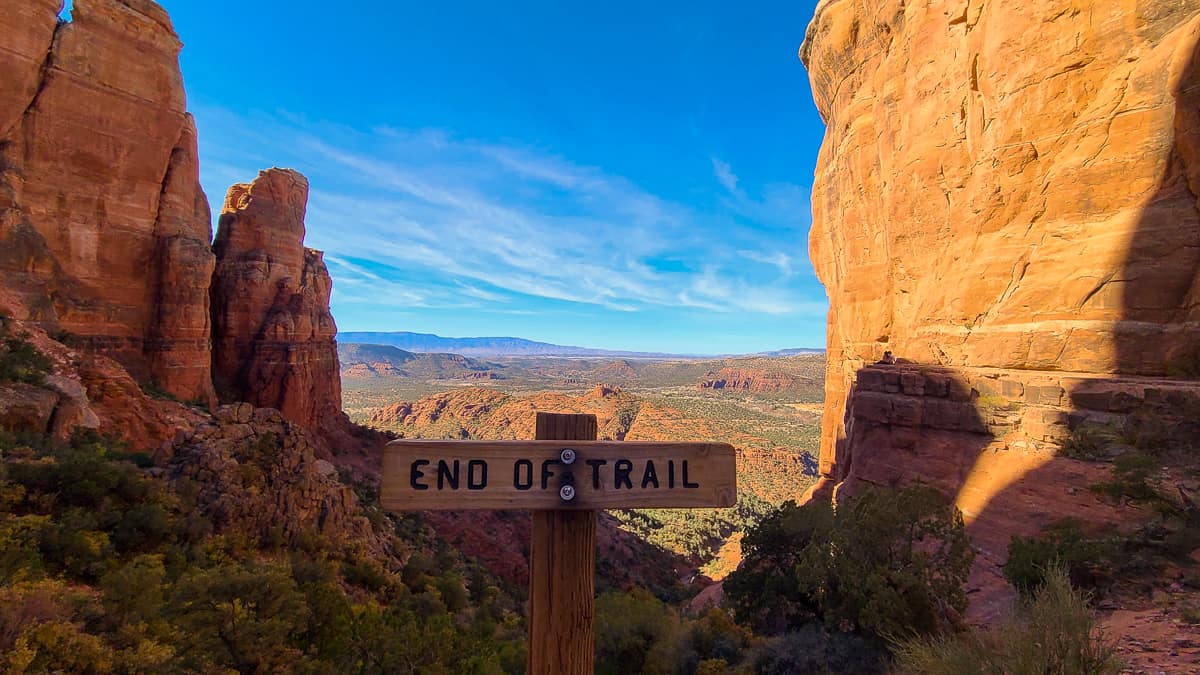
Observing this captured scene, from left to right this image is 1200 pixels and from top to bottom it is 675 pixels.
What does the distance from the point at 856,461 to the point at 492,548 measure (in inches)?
609

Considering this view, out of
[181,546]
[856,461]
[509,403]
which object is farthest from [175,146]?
[509,403]

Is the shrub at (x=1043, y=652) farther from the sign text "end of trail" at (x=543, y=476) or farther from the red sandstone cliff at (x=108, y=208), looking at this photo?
the red sandstone cliff at (x=108, y=208)

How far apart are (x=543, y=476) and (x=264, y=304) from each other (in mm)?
33571

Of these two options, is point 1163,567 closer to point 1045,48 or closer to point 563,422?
point 563,422

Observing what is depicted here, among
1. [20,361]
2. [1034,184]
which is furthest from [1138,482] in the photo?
[20,361]

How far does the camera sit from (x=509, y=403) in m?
72.8

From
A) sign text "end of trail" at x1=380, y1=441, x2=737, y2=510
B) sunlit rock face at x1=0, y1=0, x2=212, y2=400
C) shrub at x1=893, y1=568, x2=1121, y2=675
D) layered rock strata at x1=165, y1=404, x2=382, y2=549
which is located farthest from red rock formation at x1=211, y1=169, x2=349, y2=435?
shrub at x1=893, y1=568, x2=1121, y2=675

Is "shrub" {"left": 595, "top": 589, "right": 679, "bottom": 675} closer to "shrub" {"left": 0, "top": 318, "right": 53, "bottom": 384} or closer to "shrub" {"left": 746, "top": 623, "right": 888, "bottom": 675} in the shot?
"shrub" {"left": 746, "top": 623, "right": 888, "bottom": 675}

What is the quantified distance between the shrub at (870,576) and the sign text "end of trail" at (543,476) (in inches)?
235

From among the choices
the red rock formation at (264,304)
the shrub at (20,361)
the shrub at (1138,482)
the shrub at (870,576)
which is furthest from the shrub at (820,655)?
the red rock formation at (264,304)

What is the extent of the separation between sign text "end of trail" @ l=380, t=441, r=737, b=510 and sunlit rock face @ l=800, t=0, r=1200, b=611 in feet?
35.8

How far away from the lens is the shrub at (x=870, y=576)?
694 cm

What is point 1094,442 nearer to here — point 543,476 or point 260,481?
point 543,476

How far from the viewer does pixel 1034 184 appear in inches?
571
